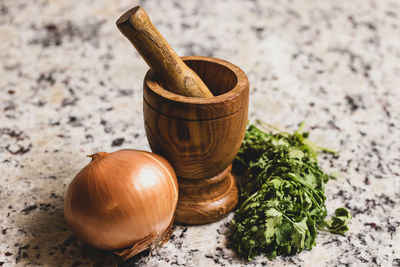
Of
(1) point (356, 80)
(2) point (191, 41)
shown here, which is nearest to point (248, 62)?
(2) point (191, 41)

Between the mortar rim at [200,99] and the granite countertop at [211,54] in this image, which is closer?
the mortar rim at [200,99]

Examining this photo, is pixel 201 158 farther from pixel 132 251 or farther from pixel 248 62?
pixel 248 62

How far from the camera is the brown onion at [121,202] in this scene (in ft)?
2.73

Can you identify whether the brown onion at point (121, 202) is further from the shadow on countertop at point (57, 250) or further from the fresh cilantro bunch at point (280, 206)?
the fresh cilantro bunch at point (280, 206)

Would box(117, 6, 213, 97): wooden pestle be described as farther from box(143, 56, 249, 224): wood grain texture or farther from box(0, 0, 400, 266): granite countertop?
box(0, 0, 400, 266): granite countertop

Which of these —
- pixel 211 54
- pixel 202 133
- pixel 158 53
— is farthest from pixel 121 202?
pixel 211 54

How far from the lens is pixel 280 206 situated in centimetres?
93

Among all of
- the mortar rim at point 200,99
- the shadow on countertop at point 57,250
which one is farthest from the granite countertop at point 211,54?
the mortar rim at point 200,99

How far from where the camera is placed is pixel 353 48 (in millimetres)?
1839

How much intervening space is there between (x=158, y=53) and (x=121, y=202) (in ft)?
1.04

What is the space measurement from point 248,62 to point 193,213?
874 millimetres

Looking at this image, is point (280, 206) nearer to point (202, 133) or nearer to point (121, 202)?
point (202, 133)

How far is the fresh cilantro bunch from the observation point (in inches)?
35.8

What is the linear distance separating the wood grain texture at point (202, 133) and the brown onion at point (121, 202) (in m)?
0.07
